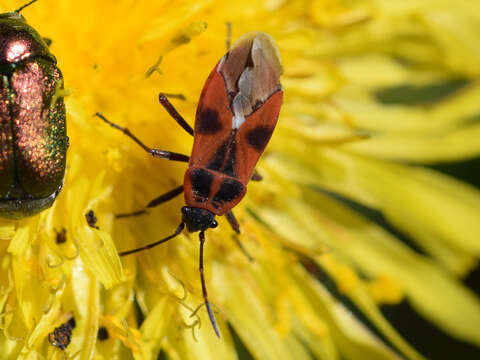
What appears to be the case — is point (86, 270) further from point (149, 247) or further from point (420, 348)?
point (420, 348)

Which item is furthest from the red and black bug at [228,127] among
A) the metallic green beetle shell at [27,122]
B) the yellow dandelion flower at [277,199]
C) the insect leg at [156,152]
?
the metallic green beetle shell at [27,122]

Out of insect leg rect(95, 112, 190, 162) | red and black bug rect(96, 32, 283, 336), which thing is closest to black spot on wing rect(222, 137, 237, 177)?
red and black bug rect(96, 32, 283, 336)

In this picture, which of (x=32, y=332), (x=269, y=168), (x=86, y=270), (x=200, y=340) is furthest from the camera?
(x=269, y=168)

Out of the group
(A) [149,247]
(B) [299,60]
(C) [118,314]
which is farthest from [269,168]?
(C) [118,314]

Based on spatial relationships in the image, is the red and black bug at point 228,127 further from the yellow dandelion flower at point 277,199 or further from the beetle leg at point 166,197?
the yellow dandelion flower at point 277,199

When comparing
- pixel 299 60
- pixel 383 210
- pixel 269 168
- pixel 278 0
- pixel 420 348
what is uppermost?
pixel 278 0

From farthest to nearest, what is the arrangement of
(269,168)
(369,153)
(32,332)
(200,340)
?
1. (369,153)
2. (269,168)
3. (200,340)
4. (32,332)

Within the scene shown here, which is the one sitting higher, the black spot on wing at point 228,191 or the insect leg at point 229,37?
the insect leg at point 229,37

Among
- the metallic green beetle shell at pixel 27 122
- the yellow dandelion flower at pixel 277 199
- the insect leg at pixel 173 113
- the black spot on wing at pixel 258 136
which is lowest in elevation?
the yellow dandelion flower at pixel 277 199
